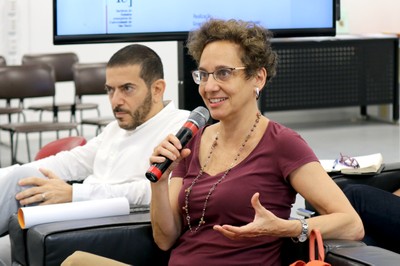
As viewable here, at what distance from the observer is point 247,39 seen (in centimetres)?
239

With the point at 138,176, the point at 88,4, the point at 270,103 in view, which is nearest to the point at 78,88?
the point at 270,103

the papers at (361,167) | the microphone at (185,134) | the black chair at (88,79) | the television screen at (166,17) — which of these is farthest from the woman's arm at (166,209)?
the black chair at (88,79)

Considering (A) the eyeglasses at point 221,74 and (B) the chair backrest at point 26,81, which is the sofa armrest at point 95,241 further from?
(B) the chair backrest at point 26,81

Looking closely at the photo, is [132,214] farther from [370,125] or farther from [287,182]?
[370,125]

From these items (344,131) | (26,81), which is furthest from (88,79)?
(344,131)

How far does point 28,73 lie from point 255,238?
4911 millimetres

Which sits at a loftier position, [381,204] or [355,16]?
[355,16]

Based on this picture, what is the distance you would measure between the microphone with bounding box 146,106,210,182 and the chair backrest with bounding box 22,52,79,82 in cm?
572

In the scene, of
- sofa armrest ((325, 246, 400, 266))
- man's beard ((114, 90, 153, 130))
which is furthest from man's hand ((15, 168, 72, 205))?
sofa armrest ((325, 246, 400, 266))

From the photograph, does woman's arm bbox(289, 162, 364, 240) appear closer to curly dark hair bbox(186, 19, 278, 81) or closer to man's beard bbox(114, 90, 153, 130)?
curly dark hair bbox(186, 19, 278, 81)

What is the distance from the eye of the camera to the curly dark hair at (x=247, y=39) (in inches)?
94.2

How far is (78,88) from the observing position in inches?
282

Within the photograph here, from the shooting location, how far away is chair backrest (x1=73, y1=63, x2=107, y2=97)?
716 centimetres

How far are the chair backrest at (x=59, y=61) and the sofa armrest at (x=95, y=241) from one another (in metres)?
5.33
